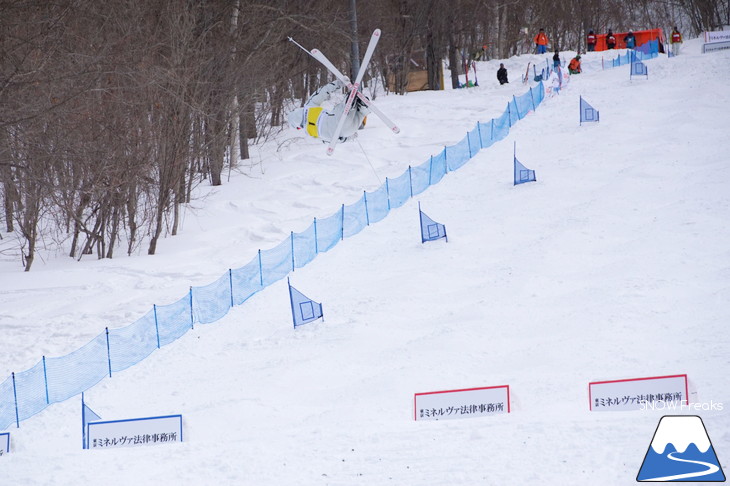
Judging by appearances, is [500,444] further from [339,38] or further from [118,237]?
[339,38]

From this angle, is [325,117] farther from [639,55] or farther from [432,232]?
[639,55]

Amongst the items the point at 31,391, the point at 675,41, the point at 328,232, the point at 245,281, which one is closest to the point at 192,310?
the point at 245,281

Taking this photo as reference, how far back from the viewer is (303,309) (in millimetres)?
18062

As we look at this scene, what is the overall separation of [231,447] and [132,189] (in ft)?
43.3

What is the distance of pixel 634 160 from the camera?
1090 inches

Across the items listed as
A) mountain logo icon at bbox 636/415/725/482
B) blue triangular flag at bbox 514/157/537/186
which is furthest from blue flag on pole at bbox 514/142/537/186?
mountain logo icon at bbox 636/415/725/482

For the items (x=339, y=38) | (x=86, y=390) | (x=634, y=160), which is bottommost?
(x=86, y=390)

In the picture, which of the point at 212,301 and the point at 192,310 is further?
the point at 212,301

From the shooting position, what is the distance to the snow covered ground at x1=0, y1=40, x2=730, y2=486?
1111 cm

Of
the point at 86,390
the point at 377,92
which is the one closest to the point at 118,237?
the point at 86,390

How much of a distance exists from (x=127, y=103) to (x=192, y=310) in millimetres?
4795

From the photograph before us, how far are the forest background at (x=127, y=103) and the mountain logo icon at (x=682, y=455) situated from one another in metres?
12.3

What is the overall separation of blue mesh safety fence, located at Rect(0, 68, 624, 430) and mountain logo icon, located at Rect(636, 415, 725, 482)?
31.8 ft

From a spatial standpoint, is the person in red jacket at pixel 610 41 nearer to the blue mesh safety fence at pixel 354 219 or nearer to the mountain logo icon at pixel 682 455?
the blue mesh safety fence at pixel 354 219
